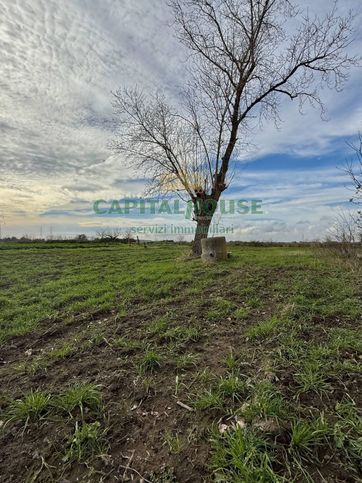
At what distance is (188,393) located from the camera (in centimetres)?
237

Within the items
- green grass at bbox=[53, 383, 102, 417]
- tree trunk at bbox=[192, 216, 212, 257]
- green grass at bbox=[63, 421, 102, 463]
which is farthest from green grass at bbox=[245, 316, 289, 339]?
tree trunk at bbox=[192, 216, 212, 257]

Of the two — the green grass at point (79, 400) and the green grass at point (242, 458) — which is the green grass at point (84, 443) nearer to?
the green grass at point (79, 400)

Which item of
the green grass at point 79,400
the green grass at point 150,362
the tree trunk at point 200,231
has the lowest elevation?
the green grass at point 79,400

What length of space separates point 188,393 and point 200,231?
995 cm

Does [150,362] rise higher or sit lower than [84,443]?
higher

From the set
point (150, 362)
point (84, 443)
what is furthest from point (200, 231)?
point (84, 443)

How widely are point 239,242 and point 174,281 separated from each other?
21.0 metres

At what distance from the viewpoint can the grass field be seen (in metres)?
1.74

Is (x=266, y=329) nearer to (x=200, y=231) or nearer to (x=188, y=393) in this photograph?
(x=188, y=393)

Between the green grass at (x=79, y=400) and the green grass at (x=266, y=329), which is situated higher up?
the green grass at (x=266, y=329)

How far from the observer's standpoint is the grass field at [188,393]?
5.71 feet

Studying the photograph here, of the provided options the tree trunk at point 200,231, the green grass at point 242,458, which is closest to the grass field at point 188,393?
the green grass at point 242,458

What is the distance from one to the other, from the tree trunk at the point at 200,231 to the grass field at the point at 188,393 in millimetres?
7352

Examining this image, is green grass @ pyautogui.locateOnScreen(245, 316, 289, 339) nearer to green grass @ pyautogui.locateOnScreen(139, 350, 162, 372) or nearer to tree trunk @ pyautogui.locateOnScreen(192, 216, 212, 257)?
green grass @ pyautogui.locateOnScreen(139, 350, 162, 372)
